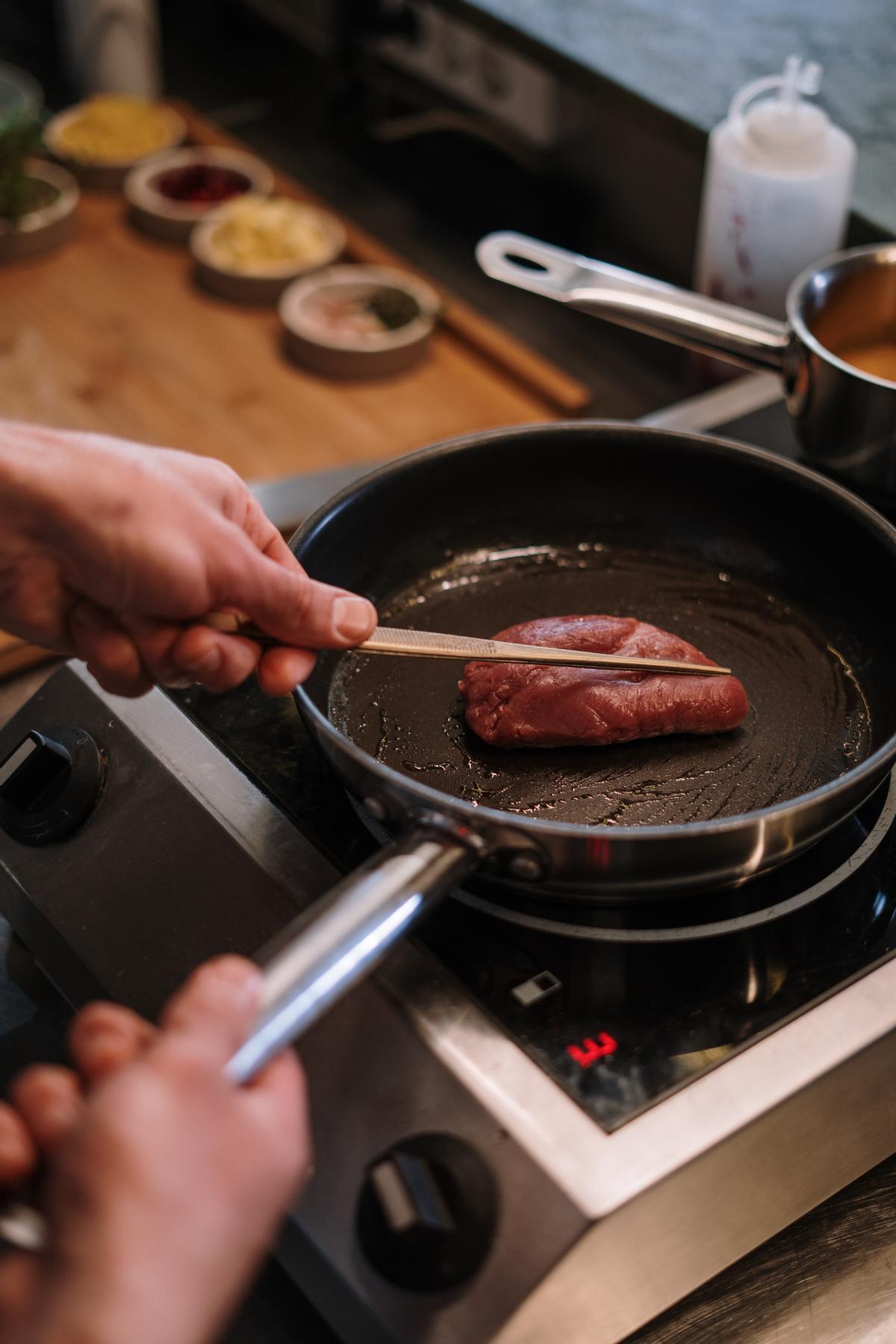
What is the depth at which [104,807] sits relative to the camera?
0.81 meters

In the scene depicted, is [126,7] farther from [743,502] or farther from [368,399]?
[743,502]

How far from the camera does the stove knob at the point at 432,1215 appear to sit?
59 cm

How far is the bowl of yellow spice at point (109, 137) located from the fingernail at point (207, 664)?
1.52m

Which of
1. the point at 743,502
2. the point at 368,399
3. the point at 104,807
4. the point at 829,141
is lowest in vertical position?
the point at 368,399

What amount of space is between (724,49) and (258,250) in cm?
67

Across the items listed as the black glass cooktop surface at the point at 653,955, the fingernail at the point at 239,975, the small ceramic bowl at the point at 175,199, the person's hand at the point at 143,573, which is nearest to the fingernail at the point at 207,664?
the person's hand at the point at 143,573

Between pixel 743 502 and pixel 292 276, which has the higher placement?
pixel 743 502

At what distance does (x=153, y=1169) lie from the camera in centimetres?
47

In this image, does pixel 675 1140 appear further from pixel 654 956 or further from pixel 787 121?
pixel 787 121

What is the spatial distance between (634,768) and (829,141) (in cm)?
78

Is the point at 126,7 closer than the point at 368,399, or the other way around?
the point at 368,399

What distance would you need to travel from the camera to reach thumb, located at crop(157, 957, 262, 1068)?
1.69 ft

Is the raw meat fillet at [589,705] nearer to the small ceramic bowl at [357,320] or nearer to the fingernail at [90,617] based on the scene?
the fingernail at [90,617]

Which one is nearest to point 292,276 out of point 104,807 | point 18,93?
point 18,93
